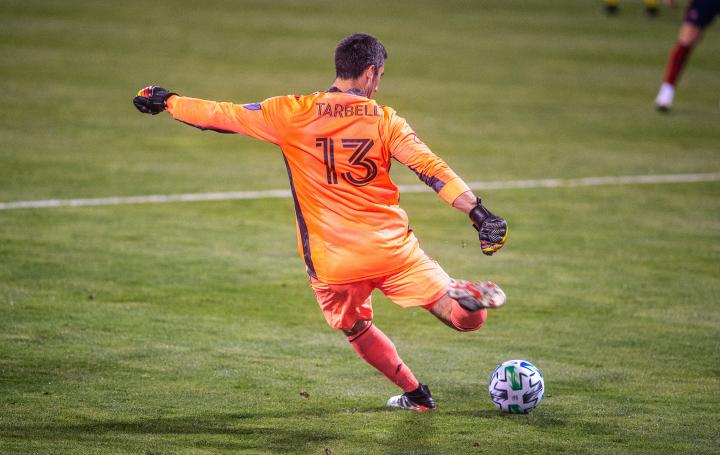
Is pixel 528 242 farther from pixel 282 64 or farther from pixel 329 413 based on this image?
pixel 282 64

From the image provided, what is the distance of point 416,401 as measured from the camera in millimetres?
7047

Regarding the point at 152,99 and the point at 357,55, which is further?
the point at 152,99

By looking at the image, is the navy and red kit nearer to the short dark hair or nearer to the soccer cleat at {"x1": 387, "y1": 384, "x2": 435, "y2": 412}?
the soccer cleat at {"x1": 387, "y1": 384, "x2": 435, "y2": 412}

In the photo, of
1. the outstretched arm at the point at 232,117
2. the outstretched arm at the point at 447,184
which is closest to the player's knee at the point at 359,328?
the outstretched arm at the point at 447,184

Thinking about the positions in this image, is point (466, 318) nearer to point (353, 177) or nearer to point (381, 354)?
point (381, 354)

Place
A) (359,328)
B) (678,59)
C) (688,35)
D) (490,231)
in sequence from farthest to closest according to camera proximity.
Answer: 1. (678,59)
2. (688,35)
3. (359,328)
4. (490,231)

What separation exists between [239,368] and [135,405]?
976mm

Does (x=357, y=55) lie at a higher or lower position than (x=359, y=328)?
higher

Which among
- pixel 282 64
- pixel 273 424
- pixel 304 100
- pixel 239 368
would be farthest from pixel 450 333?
pixel 282 64

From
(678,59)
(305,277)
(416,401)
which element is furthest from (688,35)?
(416,401)

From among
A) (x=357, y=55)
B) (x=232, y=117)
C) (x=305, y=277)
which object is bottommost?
(x=305, y=277)

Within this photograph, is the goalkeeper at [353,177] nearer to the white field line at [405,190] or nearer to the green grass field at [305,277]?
the green grass field at [305,277]

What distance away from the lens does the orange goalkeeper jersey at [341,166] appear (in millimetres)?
6324

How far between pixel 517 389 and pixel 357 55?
7.23 ft
